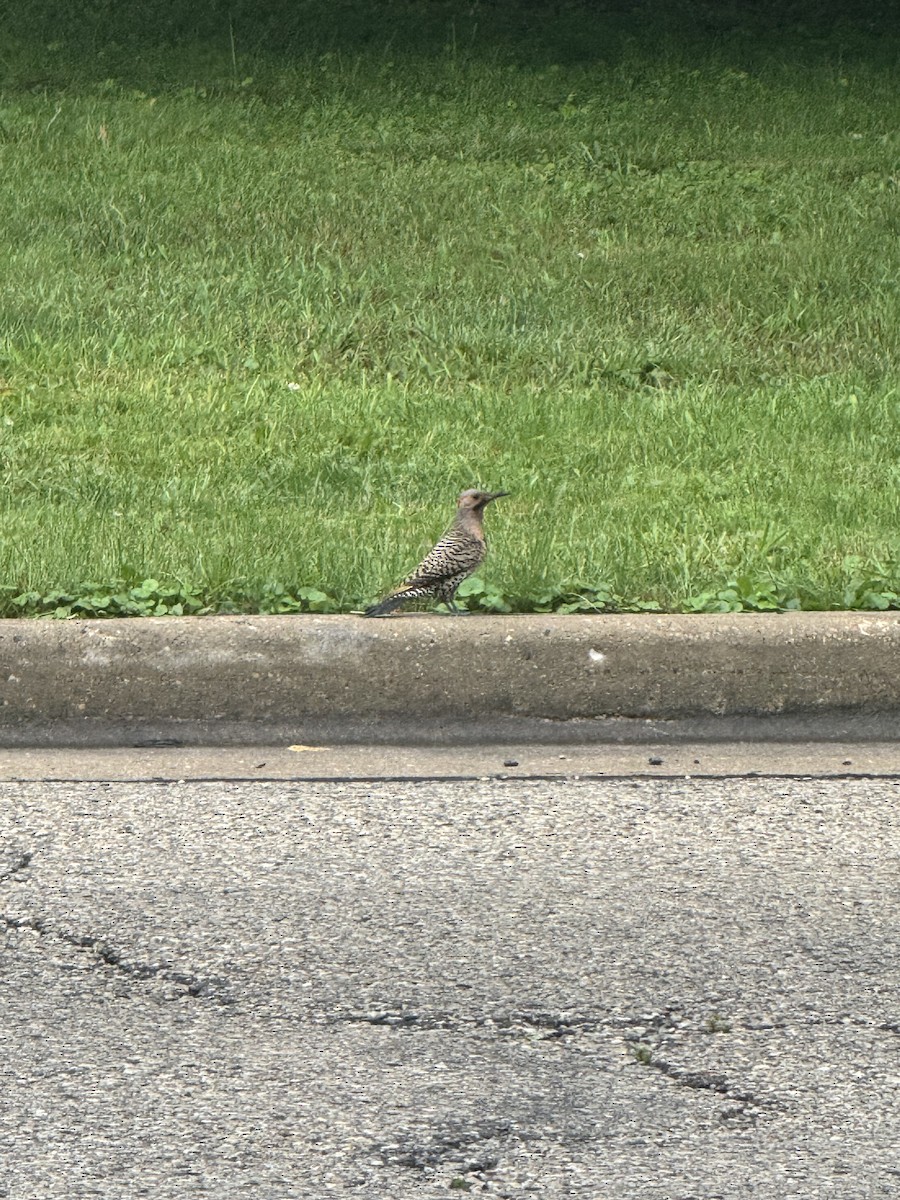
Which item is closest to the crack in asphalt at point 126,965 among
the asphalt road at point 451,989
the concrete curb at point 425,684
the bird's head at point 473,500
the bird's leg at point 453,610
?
the asphalt road at point 451,989

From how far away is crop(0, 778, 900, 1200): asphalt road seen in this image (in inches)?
114

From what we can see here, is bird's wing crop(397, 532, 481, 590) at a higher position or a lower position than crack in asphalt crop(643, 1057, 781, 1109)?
higher

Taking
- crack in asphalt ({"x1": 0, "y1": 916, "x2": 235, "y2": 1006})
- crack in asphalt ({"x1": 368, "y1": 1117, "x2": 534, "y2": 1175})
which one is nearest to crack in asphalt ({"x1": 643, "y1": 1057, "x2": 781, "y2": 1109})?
crack in asphalt ({"x1": 368, "y1": 1117, "x2": 534, "y2": 1175})

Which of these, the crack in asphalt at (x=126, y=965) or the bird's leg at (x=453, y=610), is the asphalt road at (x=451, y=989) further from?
the bird's leg at (x=453, y=610)

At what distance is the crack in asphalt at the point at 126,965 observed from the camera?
350 cm

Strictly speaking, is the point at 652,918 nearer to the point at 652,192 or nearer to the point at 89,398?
the point at 89,398

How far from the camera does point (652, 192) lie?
1095cm

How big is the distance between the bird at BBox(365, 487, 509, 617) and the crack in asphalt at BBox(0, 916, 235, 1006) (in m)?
1.76

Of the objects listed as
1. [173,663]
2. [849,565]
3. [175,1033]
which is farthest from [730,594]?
[175,1033]

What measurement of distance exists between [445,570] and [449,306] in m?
4.39

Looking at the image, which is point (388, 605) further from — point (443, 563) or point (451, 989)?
point (451, 989)

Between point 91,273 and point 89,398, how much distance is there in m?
1.86

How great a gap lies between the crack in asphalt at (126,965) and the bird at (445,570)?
1761 millimetres

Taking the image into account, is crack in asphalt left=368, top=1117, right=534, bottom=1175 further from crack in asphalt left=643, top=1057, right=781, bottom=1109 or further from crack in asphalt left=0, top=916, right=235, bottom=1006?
crack in asphalt left=0, top=916, right=235, bottom=1006
